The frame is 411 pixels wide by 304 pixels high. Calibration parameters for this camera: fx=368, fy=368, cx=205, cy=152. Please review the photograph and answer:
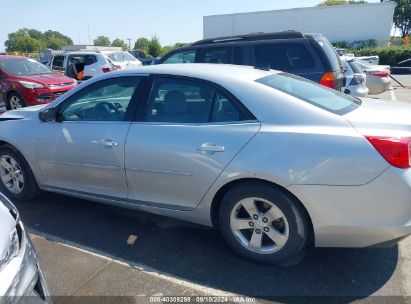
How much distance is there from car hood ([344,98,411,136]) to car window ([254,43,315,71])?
122 inches

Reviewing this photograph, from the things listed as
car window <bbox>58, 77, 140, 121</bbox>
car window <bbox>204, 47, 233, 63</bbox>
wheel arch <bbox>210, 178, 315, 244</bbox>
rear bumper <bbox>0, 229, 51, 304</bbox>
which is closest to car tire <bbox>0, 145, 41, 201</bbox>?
car window <bbox>58, 77, 140, 121</bbox>

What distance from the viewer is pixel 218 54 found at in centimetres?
690

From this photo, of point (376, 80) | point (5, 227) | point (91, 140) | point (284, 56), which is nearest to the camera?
point (5, 227)

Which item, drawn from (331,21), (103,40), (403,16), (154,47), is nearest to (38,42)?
(103,40)

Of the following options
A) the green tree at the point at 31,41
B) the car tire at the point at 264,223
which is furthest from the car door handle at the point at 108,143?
the green tree at the point at 31,41

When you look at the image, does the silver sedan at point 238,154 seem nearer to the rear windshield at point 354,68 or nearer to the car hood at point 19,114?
the car hood at point 19,114

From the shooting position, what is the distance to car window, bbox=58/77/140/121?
344 cm

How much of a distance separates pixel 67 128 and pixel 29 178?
86 centimetres

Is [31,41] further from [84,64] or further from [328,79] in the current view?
[328,79]

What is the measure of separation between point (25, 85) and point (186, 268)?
7.90 meters

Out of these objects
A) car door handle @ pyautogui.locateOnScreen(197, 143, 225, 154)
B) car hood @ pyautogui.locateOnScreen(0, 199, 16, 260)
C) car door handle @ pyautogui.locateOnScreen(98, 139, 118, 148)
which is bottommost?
car hood @ pyautogui.locateOnScreen(0, 199, 16, 260)

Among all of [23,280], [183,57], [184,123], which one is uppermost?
[183,57]

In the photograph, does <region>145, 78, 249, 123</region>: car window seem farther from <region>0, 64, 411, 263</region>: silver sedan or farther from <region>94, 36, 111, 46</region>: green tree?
<region>94, 36, 111, 46</region>: green tree

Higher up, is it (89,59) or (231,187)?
(89,59)
